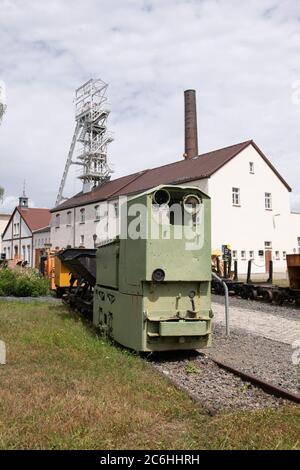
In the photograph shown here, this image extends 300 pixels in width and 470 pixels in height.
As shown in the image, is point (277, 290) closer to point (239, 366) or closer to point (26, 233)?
point (239, 366)

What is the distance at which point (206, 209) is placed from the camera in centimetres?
732

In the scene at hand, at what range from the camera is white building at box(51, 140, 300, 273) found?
3203 centimetres

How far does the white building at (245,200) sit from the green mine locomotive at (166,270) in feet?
79.1

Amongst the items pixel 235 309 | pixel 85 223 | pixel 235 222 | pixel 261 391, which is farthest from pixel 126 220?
pixel 85 223

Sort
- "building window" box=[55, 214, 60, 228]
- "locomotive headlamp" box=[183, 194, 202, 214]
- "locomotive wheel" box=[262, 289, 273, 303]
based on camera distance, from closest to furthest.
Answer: "locomotive headlamp" box=[183, 194, 202, 214], "locomotive wheel" box=[262, 289, 273, 303], "building window" box=[55, 214, 60, 228]

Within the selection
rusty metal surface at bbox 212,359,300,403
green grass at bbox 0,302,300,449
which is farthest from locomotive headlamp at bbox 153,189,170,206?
rusty metal surface at bbox 212,359,300,403

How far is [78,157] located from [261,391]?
44580 mm

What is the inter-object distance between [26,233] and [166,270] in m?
50.6

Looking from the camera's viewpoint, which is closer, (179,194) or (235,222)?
(179,194)

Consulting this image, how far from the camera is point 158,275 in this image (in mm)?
6844

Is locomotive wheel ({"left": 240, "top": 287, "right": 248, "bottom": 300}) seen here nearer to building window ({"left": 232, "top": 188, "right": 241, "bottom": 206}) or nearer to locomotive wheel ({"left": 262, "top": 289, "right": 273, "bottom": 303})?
locomotive wheel ({"left": 262, "top": 289, "right": 273, "bottom": 303})

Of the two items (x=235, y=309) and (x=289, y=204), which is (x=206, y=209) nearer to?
(x=235, y=309)

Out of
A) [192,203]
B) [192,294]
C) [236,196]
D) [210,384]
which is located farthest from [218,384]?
[236,196]

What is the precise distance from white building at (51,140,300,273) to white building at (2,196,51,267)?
1623cm
